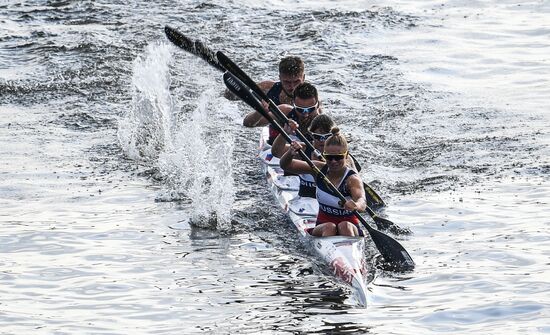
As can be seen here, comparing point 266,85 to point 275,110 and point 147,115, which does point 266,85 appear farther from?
point 147,115

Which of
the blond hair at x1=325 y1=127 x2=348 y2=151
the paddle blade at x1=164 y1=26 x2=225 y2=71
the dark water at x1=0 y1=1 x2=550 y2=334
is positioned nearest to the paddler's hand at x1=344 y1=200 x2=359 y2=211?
the blond hair at x1=325 y1=127 x2=348 y2=151

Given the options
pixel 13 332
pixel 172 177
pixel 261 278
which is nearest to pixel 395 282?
pixel 261 278

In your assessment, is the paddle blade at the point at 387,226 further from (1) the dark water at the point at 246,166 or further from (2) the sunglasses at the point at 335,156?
(2) the sunglasses at the point at 335,156

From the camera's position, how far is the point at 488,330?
9.95 metres

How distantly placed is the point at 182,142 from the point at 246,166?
122 centimetres

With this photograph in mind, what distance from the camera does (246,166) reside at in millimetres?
15789

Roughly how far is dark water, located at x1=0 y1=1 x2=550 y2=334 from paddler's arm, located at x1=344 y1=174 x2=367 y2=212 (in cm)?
88

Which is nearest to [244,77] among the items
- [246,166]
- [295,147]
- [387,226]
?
[246,166]

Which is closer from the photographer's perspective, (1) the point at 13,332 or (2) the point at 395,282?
(1) the point at 13,332

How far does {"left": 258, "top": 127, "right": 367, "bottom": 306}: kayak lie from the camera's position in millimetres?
10953

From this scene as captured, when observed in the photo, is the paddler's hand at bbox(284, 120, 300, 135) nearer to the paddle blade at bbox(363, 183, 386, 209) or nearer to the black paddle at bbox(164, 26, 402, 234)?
the black paddle at bbox(164, 26, 402, 234)

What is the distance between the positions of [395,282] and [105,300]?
316 cm

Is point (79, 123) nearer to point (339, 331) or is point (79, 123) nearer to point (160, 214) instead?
point (160, 214)

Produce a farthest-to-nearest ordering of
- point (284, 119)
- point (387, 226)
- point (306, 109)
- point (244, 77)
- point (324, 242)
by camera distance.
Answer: point (244, 77) → point (284, 119) → point (306, 109) → point (387, 226) → point (324, 242)
